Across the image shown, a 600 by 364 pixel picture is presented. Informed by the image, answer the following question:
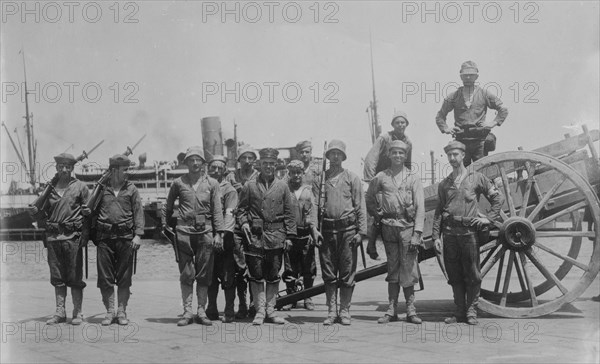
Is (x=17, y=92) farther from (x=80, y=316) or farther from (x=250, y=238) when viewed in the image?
(x=250, y=238)

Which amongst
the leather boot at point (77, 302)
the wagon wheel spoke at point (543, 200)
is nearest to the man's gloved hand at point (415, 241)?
the wagon wheel spoke at point (543, 200)

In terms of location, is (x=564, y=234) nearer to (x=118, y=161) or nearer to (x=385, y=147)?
(x=385, y=147)

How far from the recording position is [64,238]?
24.1 ft

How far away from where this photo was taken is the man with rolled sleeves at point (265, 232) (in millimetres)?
7145

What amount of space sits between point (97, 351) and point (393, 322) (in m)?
3.04

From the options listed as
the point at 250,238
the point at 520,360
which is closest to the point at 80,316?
the point at 250,238

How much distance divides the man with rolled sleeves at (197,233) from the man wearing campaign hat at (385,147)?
192 centimetres

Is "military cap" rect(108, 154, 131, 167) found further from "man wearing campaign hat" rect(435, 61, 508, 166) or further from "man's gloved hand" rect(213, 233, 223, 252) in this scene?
"man wearing campaign hat" rect(435, 61, 508, 166)

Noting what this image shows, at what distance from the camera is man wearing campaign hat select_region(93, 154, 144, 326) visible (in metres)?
7.21

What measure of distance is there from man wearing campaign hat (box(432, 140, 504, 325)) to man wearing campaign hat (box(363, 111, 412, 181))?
34.3 inches

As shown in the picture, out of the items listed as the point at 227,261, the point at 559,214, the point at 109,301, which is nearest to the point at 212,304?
the point at 227,261

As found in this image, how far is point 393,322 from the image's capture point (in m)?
7.18

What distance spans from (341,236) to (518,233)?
1.85 m

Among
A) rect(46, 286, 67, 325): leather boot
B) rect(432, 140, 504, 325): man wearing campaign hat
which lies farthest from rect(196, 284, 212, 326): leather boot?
rect(432, 140, 504, 325): man wearing campaign hat
